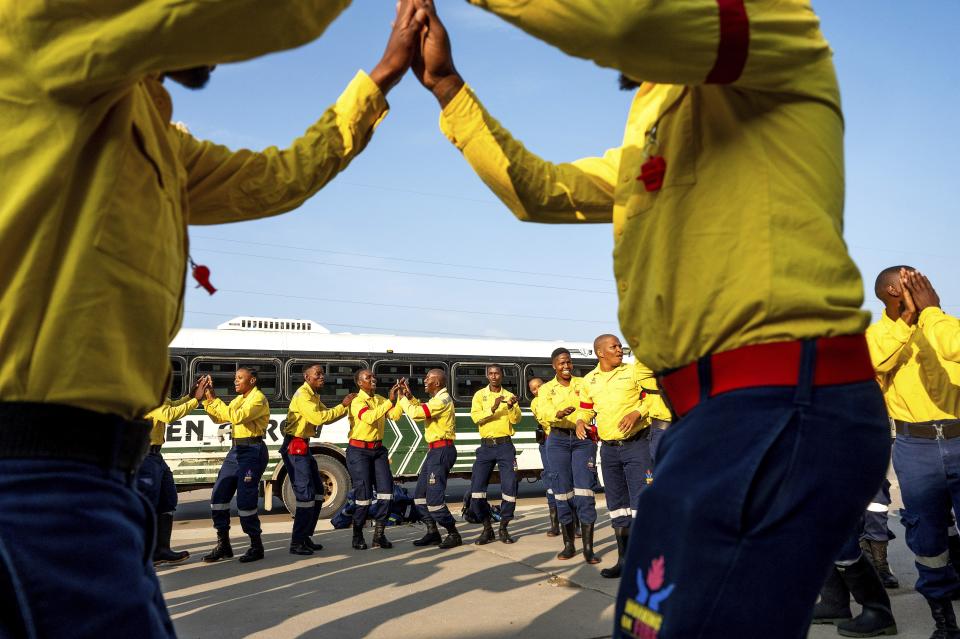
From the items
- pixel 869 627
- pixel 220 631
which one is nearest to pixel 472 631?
pixel 220 631

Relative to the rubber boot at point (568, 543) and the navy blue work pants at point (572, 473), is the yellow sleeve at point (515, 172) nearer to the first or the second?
the navy blue work pants at point (572, 473)

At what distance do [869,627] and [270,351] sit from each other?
10800 millimetres

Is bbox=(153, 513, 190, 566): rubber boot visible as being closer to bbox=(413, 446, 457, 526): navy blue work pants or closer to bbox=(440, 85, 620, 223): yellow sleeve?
bbox=(413, 446, 457, 526): navy blue work pants

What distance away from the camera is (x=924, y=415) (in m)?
4.97

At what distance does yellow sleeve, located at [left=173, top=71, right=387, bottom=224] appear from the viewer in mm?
2141

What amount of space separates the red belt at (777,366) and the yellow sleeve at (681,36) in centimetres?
52

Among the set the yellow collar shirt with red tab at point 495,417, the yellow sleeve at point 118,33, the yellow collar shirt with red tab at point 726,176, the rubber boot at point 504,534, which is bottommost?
the rubber boot at point 504,534

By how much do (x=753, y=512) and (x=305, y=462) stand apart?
8.76 metres

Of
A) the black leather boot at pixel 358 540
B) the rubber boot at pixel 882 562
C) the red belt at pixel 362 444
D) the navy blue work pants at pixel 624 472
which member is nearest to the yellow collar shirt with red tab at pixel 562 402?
the navy blue work pants at pixel 624 472

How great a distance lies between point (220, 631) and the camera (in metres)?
5.62

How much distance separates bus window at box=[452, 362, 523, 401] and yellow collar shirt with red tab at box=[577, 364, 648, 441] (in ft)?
23.0

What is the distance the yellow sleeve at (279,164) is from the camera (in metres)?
2.14

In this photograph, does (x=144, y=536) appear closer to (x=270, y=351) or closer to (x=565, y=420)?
(x=565, y=420)

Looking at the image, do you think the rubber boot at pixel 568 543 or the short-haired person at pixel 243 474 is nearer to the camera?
the rubber boot at pixel 568 543
